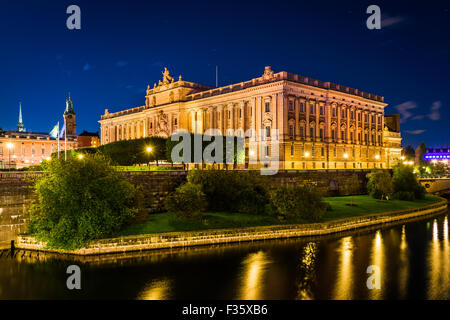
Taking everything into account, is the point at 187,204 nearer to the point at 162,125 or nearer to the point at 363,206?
the point at 363,206

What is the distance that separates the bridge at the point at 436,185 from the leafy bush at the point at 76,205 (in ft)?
204

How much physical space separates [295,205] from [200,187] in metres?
8.78

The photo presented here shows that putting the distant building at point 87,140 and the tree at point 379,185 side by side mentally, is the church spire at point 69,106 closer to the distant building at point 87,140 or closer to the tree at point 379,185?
the distant building at point 87,140

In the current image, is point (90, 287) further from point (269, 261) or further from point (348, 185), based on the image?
point (348, 185)

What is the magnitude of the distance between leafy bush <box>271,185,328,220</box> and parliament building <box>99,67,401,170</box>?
103 feet

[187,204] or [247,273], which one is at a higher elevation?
[187,204]

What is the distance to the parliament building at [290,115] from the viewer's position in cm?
7025

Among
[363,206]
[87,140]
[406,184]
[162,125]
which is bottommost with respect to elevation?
[363,206]

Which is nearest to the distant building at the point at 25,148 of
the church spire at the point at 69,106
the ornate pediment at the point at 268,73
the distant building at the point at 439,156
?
the church spire at the point at 69,106

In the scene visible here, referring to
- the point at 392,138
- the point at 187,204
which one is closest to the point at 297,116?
the point at 187,204

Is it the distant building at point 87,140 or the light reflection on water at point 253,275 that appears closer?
the light reflection on water at point 253,275

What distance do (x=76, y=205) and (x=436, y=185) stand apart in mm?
68312

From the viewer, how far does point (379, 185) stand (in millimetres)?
55188

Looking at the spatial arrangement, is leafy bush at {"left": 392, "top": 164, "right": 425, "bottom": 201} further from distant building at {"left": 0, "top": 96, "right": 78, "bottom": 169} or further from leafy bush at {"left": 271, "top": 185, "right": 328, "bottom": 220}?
distant building at {"left": 0, "top": 96, "right": 78, "bottom": 169}
